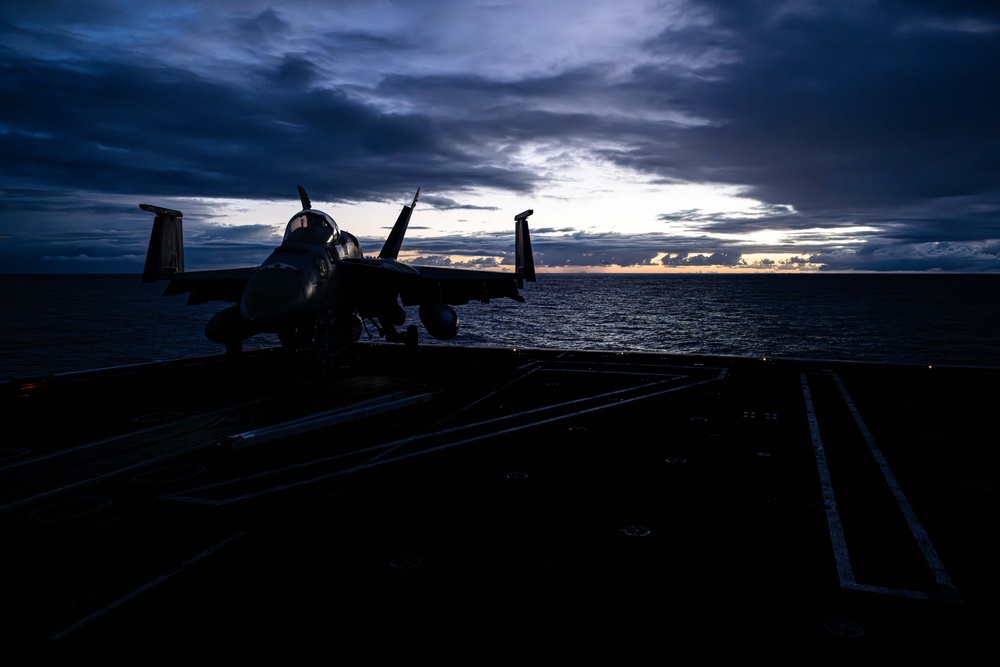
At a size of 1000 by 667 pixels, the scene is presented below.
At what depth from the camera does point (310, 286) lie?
1255 centimetres

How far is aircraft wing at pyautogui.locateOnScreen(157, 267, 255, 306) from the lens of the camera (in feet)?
57.3

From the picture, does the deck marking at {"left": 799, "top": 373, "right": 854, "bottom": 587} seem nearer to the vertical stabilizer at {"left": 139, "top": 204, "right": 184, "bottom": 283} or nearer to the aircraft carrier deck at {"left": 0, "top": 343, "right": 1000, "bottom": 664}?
the aircraft carrier deck at {"left": 0, "top": 343, "right": 1000, "bottom": 664}

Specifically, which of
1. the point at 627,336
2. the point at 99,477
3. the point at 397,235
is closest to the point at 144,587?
the point at 99,477

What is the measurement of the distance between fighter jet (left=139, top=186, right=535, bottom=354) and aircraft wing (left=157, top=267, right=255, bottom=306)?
3cm

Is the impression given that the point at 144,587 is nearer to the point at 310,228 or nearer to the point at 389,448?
the point at 389,448

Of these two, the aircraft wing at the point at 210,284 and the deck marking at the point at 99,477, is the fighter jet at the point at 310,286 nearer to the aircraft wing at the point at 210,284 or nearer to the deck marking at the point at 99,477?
the aircraft wing at the point at 210,284

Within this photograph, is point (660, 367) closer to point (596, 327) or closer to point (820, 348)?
point (820, 348)

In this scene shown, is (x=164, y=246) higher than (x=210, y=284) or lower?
higher

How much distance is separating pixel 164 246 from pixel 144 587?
598 inches

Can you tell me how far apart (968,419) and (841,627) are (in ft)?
31.8

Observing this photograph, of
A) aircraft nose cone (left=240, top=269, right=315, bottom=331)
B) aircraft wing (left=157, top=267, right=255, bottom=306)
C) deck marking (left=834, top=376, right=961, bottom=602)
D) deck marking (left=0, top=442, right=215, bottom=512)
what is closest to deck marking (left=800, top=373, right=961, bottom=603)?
deck marking (left=834, top=376, right=961, bottom=602)

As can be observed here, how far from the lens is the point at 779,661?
4082 mm

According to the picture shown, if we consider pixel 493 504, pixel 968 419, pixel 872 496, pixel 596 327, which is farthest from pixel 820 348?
pixel 493 504

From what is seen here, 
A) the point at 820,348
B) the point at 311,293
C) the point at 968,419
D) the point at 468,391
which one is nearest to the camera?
the point at 968,419
